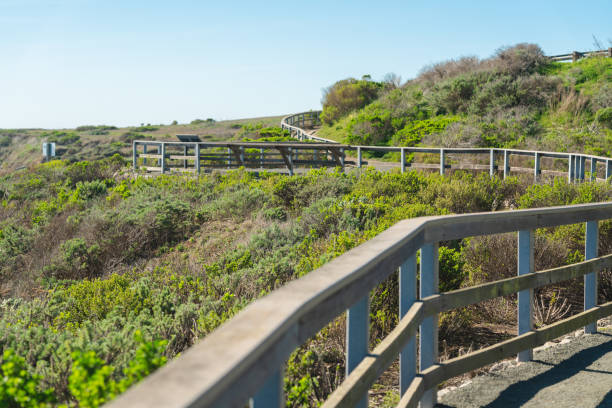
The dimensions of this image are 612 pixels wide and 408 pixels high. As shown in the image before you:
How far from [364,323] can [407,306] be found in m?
0.88

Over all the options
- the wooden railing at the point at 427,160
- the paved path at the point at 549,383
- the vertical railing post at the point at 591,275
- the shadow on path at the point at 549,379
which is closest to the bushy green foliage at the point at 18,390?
the paved path at the point at 549,383

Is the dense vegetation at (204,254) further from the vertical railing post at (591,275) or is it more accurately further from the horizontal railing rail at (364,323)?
the horizontal railing rail at (364,323)

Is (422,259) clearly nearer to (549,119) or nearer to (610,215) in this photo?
(610,215)

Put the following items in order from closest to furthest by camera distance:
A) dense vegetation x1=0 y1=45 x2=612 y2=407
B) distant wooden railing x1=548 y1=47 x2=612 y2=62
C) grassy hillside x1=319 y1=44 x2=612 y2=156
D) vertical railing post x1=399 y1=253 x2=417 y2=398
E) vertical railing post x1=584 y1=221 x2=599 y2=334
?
vertical railing post x1=399 y1=253 x2=417 y2=398 → dense vegetation x1=0 y1=45 x2=612 y2=407 → vertical railing post x1=584 y1=221 x2=599 y2=334 → grassy hillside x1=319 y1=44 x2=612 y2=156 → distant wooden railing x1=548 y1=47 x2=612 y2=62

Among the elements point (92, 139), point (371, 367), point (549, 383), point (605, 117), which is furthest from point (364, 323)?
point (92, 139)

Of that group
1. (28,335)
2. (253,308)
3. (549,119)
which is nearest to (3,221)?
(28,335)

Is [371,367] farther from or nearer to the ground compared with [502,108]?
nearer to the ground

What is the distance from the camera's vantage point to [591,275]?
196 inches

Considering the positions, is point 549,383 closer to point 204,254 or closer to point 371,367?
point 371,367

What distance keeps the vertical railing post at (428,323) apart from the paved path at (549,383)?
212 mm

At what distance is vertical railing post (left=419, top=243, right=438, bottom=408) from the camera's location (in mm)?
3266

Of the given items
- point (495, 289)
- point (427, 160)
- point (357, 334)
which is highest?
point (427, 160)

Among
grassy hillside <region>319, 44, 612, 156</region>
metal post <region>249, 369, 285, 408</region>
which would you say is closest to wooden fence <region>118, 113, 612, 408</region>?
metal post <region>249, 369, 285, 408</region>

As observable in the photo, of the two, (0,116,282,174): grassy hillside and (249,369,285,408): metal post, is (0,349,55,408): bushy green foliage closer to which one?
(249,369,285,408): metal post
